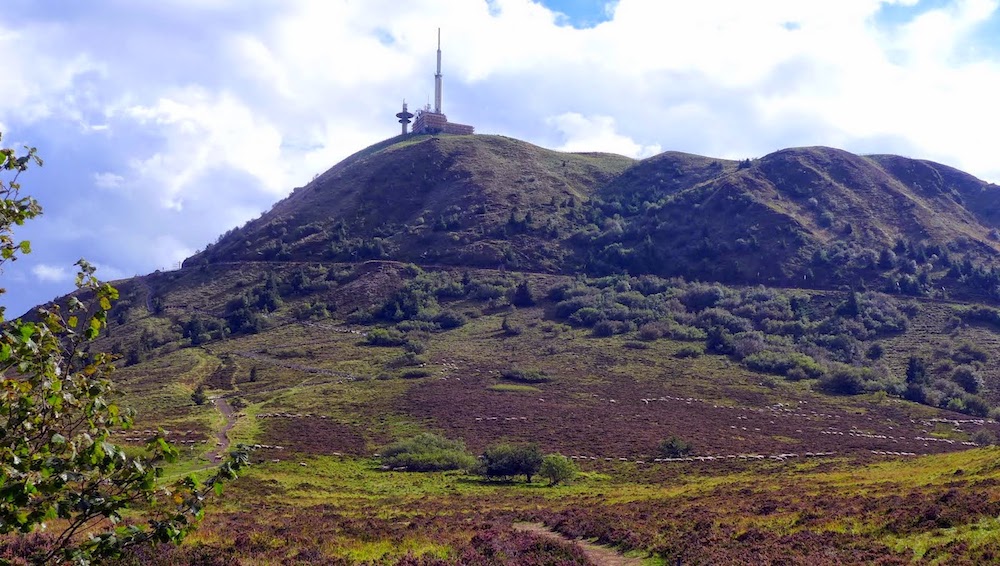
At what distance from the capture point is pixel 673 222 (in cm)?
16362

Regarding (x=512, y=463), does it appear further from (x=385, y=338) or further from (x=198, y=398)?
(x=385, y=338)

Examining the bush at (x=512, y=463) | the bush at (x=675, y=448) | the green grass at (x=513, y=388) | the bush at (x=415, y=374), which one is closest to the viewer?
the bush at (x=512, y=463)

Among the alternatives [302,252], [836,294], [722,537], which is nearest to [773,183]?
[836,294]

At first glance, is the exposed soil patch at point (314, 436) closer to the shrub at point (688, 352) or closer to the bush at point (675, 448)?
the bush at point (675, 448)

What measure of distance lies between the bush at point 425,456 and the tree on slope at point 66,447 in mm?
46028

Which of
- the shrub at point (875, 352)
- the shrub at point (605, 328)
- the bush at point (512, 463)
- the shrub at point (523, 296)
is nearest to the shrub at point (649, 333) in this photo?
the shrub at point (605, 328)

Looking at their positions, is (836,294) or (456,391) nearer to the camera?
(456,391)

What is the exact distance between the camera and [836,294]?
125625 mm

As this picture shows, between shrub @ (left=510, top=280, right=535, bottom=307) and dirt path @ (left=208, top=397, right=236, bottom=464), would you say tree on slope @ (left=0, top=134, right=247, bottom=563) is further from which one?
shrub @ (left=510, top=280, right=535, bottom=307)

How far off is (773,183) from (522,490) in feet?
480

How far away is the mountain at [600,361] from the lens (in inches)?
952

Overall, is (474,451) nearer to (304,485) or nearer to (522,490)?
(522,490)

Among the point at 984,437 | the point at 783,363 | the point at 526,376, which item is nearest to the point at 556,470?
the point at 526,376

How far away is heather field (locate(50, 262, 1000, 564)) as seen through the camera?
21.2 metres
